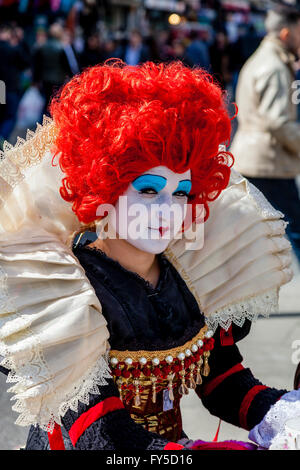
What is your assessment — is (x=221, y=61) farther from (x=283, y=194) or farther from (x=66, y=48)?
(x=283, y=194)

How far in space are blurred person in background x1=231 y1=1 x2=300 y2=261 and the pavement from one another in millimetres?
602

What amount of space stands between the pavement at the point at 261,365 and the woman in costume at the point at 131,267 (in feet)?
0.99

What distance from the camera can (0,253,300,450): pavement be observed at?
7.08 ft

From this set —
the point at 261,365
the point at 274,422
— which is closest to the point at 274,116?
the point at 261,365

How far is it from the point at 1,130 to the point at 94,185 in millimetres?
5659

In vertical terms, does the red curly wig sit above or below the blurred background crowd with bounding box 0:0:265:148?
above

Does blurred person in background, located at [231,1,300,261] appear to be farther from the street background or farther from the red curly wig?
the red curly wig

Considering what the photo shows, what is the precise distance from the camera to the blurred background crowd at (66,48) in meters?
7.33

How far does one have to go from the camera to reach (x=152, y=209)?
1.65 m

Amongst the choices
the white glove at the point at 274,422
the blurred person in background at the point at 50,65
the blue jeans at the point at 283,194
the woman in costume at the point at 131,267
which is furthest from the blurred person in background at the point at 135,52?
the white glove at the point at 274,422

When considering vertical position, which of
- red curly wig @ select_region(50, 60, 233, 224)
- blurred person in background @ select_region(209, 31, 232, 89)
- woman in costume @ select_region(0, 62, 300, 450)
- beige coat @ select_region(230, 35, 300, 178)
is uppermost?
red curly wig @ select_region(50, 60, 233, 224)

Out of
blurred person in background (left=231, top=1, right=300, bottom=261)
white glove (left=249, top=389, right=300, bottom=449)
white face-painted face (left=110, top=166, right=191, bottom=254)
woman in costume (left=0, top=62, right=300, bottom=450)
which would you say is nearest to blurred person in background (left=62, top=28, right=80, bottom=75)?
blurred person in background (left=231, top=1, right=300, bottom=261)

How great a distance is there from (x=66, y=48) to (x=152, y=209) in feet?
23.9
